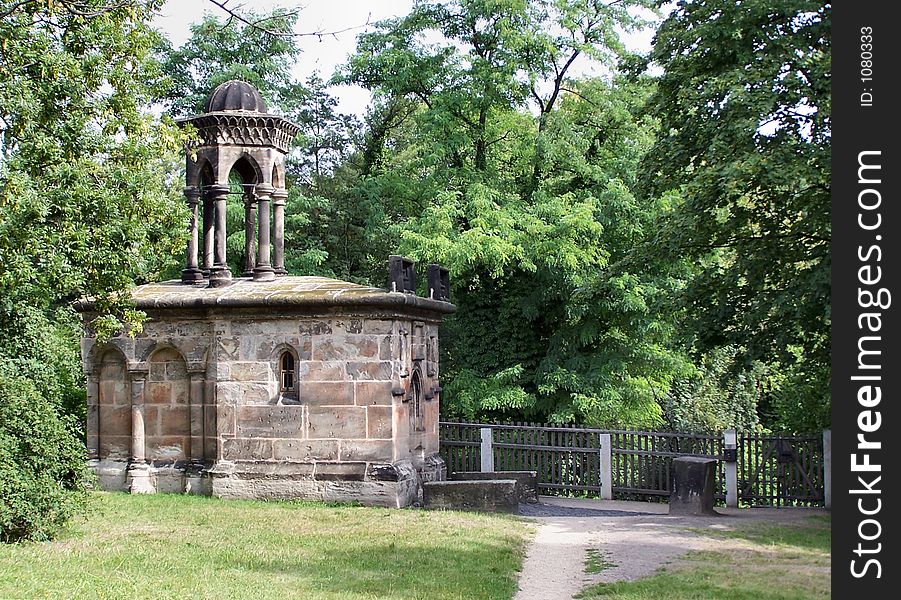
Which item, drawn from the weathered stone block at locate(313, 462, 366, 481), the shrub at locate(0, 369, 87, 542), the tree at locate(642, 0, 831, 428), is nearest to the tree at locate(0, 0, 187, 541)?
the shrub at locate(0, 369, 87, 542)

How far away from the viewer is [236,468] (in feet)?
50.1

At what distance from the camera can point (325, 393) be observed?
15.1 metres

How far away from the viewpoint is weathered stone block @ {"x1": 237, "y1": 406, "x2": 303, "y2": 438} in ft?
49.6

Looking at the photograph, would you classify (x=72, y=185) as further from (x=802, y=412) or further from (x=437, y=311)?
(x=802, y=412)

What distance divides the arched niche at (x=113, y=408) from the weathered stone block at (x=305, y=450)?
2720 millimetres

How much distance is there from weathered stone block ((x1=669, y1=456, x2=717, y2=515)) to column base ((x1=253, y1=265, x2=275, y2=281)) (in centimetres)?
702

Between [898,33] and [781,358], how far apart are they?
759 cm

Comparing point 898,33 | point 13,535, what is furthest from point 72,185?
point 898,33

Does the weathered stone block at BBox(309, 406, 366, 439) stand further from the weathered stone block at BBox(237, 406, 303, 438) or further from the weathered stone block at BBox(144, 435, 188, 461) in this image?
the weathered stone block at BBox(144, 435, 188, 461)

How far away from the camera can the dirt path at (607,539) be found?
372 inches

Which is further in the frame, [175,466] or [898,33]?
[175,466]

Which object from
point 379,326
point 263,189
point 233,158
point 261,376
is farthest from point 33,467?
point 233,158

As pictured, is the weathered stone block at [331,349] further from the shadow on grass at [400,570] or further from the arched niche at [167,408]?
the shadow on grass at [400,570]

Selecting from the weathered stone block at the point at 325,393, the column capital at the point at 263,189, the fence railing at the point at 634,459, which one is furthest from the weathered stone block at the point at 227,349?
the fence railing at the point at 634,459
